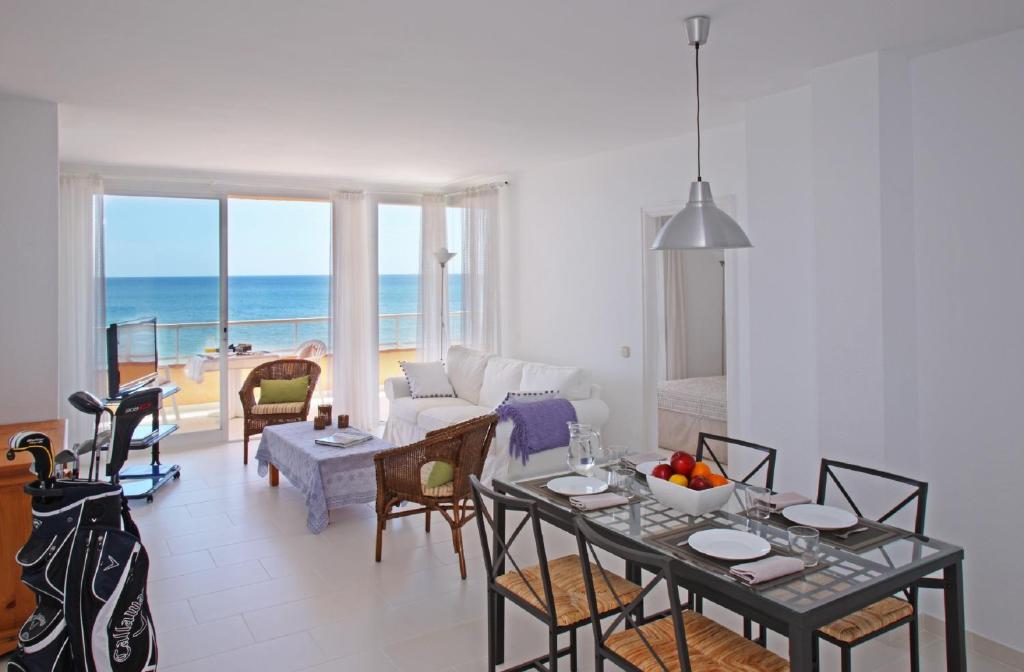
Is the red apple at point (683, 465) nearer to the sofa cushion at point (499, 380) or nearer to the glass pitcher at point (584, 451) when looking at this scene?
the glass pitcher at point (584, 451)

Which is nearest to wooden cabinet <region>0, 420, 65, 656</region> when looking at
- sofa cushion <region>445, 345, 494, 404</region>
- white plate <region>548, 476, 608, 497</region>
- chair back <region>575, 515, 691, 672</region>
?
white plate <region>548, 476, 608, 497</region>

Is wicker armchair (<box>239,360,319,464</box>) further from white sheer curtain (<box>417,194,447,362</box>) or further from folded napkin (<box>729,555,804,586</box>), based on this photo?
folded napkin (<box>729,555,804,586</box>)

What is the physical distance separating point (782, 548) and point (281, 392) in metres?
5.28

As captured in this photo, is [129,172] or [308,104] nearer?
[308,104]

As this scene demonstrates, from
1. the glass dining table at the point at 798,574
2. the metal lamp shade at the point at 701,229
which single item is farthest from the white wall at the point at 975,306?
the metal lamp shade at the point at 701,229

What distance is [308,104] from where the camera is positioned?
423cm

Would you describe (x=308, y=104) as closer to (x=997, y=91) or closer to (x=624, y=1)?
(x=624, y=1)

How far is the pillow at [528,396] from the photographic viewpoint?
17.6ft

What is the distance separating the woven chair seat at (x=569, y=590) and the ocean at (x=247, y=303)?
14.8 meters

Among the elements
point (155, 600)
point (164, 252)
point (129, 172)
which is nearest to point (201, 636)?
point (155, 600)

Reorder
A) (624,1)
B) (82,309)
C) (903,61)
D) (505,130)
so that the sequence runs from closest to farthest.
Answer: (624,1)
(903,61)
(505,130)
(82,309)

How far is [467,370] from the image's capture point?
6918 mm

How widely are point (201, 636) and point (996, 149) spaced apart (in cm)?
420

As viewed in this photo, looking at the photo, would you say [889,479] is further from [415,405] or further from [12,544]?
[415,405]
